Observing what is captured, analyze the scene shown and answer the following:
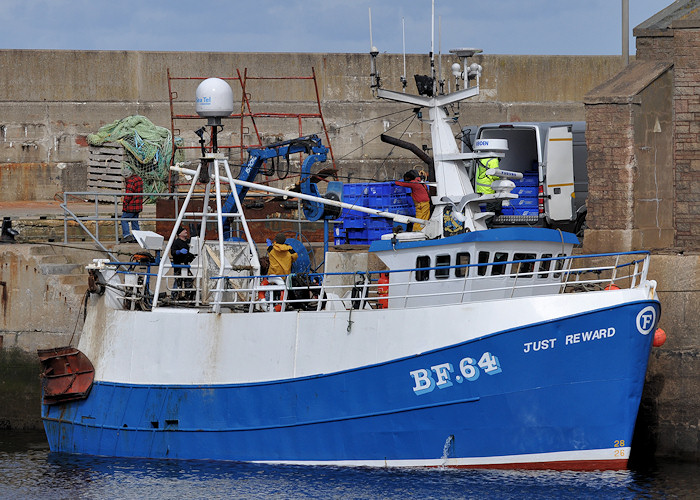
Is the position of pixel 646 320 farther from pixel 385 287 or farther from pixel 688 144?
pixel 688 144

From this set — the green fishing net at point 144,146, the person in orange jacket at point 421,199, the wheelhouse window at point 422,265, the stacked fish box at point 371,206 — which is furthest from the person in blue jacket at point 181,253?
the green fishing net at point 144,146

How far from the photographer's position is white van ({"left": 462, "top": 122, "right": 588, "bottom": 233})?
2142cm

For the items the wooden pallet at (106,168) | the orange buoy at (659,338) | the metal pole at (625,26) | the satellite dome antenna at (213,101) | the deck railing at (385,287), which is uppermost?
the metal pole at (625,26)

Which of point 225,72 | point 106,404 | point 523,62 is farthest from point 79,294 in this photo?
point 523,62

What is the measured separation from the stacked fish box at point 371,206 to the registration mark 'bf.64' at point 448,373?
4.44 meters

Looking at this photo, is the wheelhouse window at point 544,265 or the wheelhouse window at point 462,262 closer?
the wheelhouse window at point 462,262

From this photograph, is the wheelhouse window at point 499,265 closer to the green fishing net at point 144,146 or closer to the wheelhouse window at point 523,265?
the wheelhouse window at point 523,265

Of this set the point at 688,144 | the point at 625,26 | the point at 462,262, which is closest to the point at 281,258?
the point at 462,262

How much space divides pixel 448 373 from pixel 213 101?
514cm

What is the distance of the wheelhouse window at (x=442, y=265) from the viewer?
15578 millimetres

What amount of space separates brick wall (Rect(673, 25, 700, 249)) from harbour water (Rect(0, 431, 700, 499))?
350 cm

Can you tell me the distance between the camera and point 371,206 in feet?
62.2

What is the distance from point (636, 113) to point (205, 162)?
6.22m

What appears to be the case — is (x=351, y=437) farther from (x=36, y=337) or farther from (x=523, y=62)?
(x=523, y=62)
